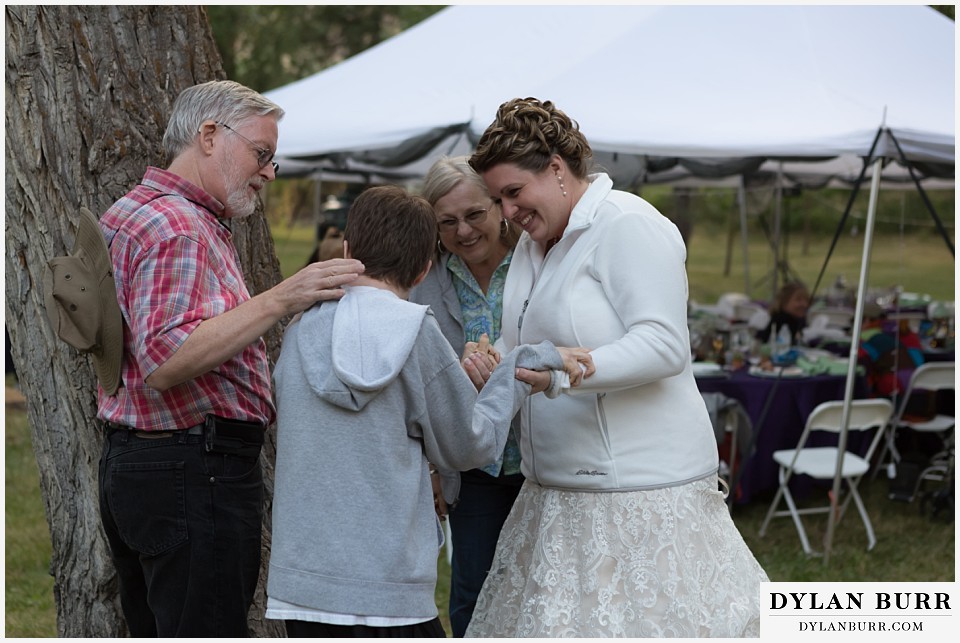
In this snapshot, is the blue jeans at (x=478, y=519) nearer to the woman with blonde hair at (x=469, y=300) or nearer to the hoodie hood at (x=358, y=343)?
the woman with blonde hair at (x=469, y=300)

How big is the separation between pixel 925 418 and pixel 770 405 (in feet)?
4.47

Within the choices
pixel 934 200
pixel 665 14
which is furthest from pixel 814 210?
pixel 665 14

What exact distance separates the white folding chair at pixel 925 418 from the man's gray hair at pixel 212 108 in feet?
16.5

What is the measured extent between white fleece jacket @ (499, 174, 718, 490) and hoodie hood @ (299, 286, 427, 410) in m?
0.44

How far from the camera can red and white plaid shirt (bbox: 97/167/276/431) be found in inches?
80.1

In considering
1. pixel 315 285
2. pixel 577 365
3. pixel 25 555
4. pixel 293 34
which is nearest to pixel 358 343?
pixel 315 285

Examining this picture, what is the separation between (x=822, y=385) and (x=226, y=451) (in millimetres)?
4460

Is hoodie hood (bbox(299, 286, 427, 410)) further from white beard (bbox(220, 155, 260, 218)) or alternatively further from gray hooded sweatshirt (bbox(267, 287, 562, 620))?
white beard (bbox(220, 155, 260, 218))

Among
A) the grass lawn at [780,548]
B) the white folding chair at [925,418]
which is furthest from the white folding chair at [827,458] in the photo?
the white folding chair at [925,418]

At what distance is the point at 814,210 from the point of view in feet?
68.3

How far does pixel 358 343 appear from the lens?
1.96 meters

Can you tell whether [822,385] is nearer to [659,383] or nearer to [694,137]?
[694,137]

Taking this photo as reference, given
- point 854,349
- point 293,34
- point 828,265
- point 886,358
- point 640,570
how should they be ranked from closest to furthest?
1. point 640,570
2. point 854,349
3. point 886,358
4. point 828,265
5. point 293,34

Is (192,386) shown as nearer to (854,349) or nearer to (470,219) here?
(470,219)
